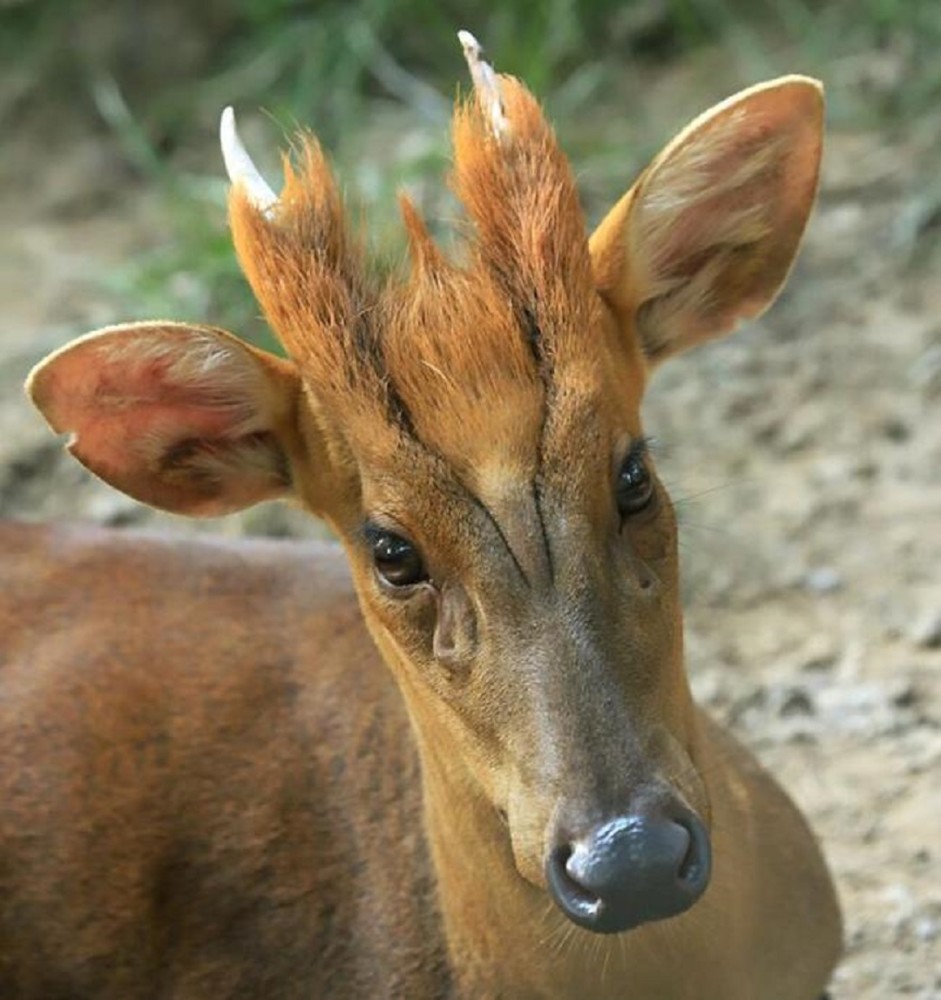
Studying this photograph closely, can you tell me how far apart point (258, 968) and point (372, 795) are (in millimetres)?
346

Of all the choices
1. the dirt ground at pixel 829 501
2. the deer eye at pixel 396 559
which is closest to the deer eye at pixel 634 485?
the deer eye at pixel 396 559

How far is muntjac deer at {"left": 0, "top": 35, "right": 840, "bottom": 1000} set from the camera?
3043 millimetres

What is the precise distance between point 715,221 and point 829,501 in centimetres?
190

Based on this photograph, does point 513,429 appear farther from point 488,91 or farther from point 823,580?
point 823,580

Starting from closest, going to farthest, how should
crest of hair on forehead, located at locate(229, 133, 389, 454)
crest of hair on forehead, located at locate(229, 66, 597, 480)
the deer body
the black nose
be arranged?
1. the black nose
2. crest of hair on forehead, located at locate(229, 66, 597, 480)
3. crest of hair on forehead, located at locate(229, 133, 389, 454)
4. the deer body

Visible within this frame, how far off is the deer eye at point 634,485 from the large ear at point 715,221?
322mm

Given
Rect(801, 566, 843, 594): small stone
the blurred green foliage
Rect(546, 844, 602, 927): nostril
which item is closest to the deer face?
Rect(546, 844, 602, 927): nostril

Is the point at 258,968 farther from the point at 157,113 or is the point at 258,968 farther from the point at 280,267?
the point at 157,113

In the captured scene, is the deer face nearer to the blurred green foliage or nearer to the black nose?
the black nose

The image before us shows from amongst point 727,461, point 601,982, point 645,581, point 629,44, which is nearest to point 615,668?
point 645,581

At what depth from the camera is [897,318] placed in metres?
5.87

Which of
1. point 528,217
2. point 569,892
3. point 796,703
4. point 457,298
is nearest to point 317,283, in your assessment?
point 457,298

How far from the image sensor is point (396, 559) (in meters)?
3.20

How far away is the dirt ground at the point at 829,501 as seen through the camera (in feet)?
14.8
